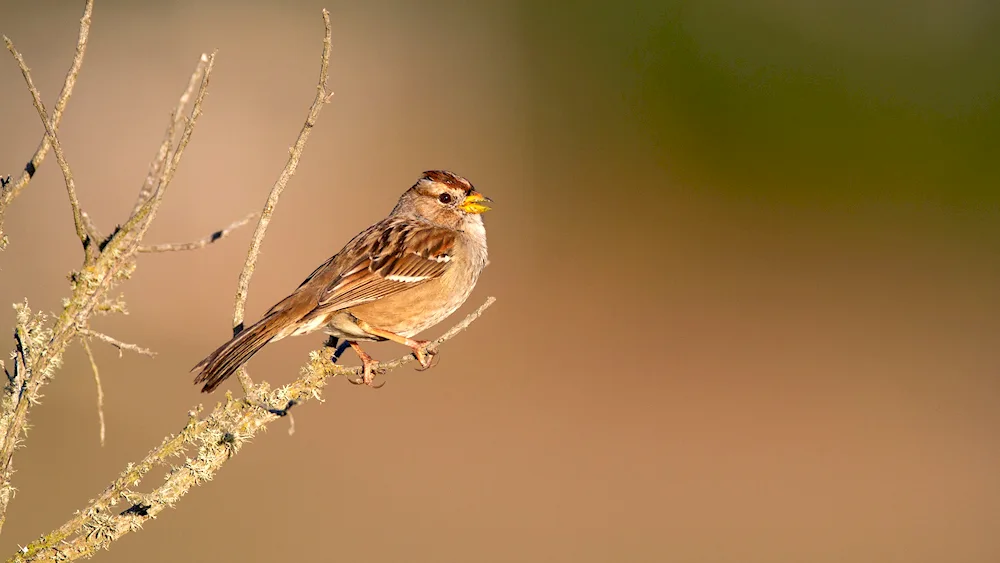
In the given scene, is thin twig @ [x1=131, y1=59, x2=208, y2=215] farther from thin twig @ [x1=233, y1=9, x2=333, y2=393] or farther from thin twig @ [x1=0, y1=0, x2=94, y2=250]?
thin twig @ [x1=233, y1=9, x2=333, y2=393]

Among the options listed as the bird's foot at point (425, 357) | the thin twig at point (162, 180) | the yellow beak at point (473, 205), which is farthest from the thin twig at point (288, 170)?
the yellow beak at point (473, 205)

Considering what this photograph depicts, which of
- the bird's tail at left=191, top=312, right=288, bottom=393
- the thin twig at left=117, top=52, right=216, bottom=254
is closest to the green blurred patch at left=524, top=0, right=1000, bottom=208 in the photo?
the bird's tail at left=191, top=312, right=288, bottom=393

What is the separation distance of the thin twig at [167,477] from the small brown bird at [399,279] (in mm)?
766

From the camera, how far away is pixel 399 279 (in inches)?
165

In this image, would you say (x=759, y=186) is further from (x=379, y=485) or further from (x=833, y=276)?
(x=379, y=485)

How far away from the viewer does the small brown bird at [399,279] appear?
12.5 ft

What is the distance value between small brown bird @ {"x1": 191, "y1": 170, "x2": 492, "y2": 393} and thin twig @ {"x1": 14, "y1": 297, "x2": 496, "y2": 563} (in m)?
0.77

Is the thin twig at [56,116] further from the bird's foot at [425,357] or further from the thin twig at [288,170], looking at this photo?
the bird's foot at [425,357]

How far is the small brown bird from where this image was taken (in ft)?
12.5

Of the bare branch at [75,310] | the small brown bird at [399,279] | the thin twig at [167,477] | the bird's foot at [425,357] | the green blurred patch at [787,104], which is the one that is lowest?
the thin twig at [167,477]

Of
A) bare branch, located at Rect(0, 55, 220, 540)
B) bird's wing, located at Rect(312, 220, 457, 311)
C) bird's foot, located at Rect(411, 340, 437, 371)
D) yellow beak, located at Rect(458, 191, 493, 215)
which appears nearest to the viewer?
bare branch, located at Rect(0, 55, 220, 540)

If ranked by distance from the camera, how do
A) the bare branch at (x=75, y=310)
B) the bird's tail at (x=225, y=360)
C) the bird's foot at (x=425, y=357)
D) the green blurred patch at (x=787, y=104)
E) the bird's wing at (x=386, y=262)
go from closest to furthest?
1. the bare branch at (x=75, y=310)
2. the bird's tail at (x=225, y=360)
3. the bird's foot at (x=425, y=357)
4. the bird's wing at (x=386, y=262)
5. the green blurred patch at (x=787, y=104)

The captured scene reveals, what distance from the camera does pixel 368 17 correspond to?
14539mm

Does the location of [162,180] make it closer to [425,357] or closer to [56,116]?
[56,116]
